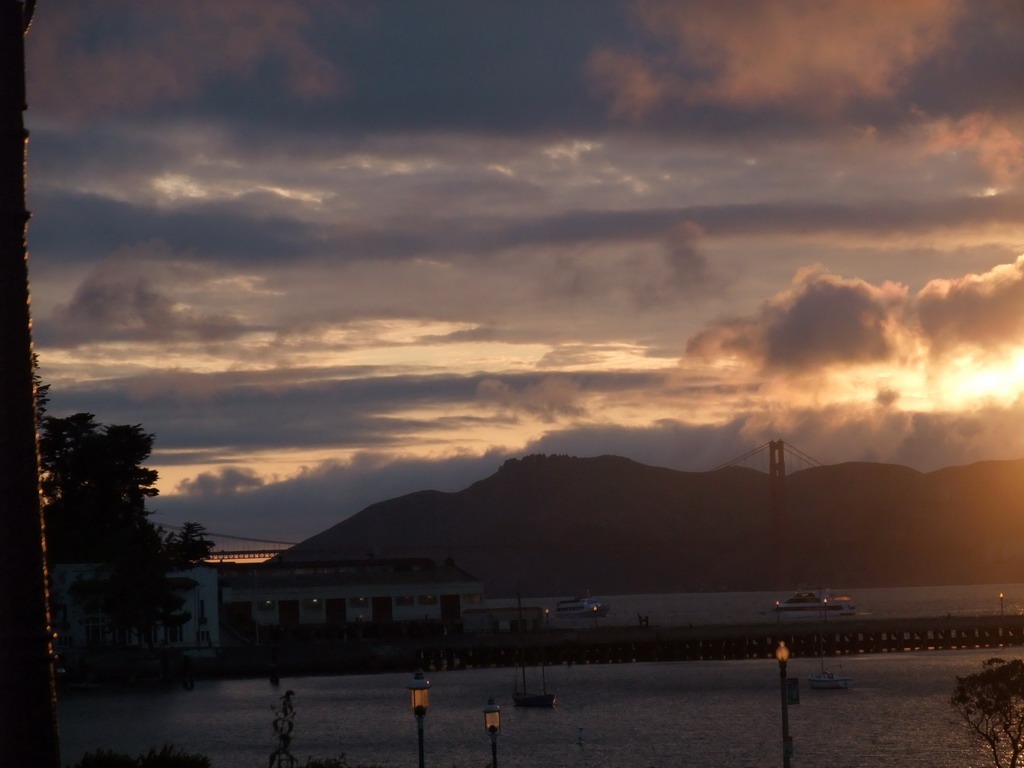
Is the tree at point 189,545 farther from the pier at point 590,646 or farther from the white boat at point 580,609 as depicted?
the white boat at point 580,609

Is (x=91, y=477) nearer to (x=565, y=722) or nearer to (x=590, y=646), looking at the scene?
(x=590, y=646)

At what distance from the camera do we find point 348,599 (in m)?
106

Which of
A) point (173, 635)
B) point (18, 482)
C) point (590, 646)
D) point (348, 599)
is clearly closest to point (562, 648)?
point (590, 646)

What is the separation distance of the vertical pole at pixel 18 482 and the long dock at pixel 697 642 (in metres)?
87.2

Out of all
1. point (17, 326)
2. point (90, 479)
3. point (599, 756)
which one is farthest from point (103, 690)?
point (17, 326)

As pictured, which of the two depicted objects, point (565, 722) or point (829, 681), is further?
point (829, 681)

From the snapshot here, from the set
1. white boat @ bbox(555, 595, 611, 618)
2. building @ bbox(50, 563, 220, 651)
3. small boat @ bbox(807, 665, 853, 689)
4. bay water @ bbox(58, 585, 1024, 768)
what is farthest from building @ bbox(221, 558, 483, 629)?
white boat @ bbox(555, 595, 611, 618)

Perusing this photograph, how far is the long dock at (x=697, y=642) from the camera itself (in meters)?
98.1

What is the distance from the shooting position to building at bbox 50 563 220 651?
8700 centimetres

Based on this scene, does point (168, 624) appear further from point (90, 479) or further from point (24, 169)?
point (24, 169)

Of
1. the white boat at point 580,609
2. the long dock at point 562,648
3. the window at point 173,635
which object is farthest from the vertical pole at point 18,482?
the white boat at point 580,609

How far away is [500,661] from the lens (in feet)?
323

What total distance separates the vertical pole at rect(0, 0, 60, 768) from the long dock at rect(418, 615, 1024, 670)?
87227mm

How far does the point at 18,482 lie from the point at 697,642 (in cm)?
9693
